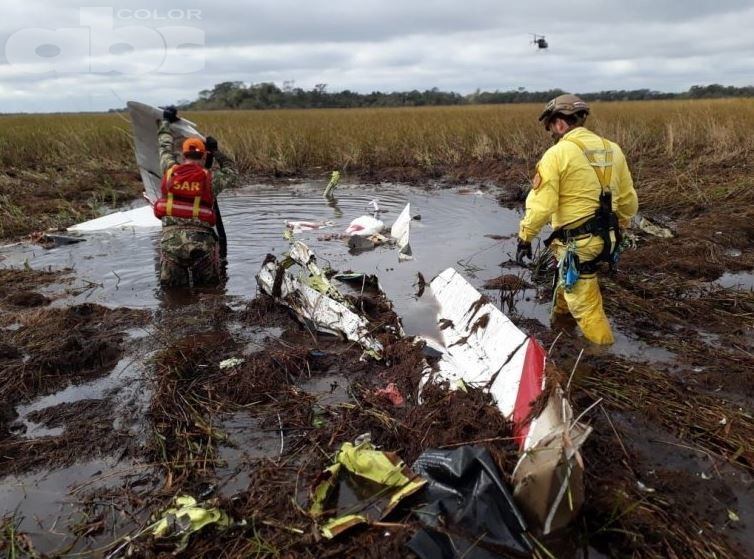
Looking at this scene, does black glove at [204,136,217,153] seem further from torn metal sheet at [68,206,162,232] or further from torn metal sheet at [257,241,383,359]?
torn metal sheet at [68,206,162,232]

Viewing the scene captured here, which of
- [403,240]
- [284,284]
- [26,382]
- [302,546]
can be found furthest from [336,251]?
[302,546]

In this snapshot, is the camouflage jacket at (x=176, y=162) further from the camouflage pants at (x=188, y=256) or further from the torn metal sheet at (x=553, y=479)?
the torn metal sheet at (x=553, y=479)

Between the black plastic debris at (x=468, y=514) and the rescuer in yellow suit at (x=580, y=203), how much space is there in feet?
6.30

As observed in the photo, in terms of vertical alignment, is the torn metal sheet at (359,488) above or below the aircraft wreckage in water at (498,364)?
below

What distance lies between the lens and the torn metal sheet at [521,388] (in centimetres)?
212

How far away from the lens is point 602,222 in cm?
380

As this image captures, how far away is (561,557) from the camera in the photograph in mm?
2164

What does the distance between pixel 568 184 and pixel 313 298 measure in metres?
2.34

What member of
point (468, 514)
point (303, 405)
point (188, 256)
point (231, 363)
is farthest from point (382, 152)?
point (468, 514)

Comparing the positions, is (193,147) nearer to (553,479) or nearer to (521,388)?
(521,388)

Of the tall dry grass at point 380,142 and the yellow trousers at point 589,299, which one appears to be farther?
the tall dry grass at point 380,142

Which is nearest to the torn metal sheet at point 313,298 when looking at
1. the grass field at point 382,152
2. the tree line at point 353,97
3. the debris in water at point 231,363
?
the debris in water at point 231,363

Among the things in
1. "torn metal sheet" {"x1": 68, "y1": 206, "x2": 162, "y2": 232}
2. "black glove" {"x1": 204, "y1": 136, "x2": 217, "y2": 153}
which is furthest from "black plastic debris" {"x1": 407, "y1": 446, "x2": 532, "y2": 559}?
"torn metal sheet" {"x1": 68, "y1": 206, "x2": 162, "y2": 232}

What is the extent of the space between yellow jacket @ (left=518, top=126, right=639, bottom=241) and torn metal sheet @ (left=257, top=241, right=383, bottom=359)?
1.51 m
